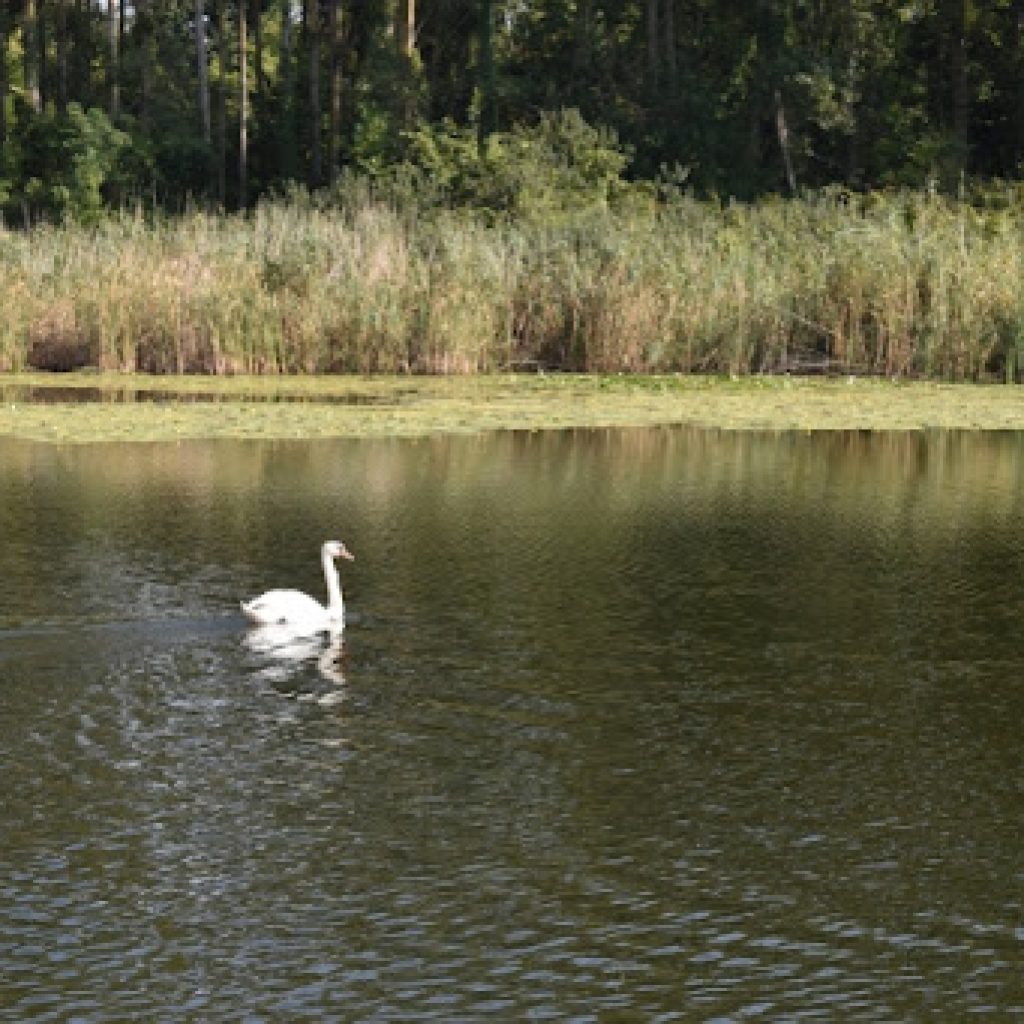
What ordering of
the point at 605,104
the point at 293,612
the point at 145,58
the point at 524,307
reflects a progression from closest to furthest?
the point at 293,612, the point at 524,307, the point at 605,104, the point at 145,58

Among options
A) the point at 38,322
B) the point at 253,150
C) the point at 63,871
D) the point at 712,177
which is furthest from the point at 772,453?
the point at 253,150

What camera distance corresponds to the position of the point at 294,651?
10539mm

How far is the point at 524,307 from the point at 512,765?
17.0 metres

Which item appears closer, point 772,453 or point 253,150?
point 772,453

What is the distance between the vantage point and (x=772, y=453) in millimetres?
18922

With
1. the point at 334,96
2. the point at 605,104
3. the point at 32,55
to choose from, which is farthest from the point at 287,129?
the point at 605,104

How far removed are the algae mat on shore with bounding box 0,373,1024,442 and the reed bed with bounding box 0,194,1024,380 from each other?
651mm

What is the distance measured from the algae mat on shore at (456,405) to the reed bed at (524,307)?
65 centimetres

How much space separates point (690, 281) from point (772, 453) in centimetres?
600

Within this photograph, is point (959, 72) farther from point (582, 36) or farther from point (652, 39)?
point (582, 36)

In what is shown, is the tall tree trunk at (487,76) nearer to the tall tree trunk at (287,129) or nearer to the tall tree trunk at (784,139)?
the tall tree trunk at (287,129)

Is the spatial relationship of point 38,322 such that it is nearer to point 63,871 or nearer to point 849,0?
point 63,871

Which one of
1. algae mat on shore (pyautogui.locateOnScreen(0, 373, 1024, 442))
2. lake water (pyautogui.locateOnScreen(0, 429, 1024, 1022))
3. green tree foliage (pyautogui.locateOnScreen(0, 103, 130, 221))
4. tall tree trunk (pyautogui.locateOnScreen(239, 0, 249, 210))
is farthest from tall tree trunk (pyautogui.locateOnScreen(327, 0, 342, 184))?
lake water (pyautogui.locateOnScreen(0, 429, 1024, 1022))

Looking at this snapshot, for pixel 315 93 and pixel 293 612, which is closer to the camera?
pixel 293 612
